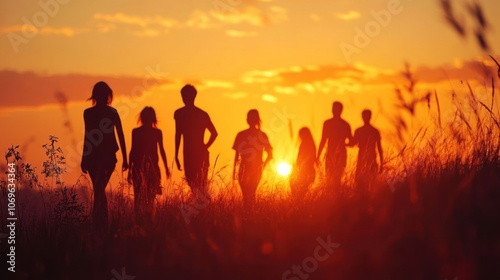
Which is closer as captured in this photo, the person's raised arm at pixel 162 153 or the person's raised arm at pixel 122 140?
the person's raised arm at pixel 122 140

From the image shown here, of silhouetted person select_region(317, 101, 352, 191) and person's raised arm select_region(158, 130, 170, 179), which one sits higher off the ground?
silhouetted person select_region(317, 101, 352, 191)

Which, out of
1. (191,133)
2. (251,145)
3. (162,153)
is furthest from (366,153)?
(251,145)

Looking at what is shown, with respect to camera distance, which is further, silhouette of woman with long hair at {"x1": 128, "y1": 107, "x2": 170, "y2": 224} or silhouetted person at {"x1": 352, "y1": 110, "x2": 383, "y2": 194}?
silhouette of woman with long hair at {"x1": 128, "y1": 107, "x2": 170, "y2": 224}

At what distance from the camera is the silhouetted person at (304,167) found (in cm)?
933

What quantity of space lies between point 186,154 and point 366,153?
8.70ft

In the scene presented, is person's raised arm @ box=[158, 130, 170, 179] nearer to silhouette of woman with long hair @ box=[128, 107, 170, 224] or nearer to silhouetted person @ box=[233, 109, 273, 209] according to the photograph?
silhouette of woman with long hair @ box=[128, 107, 170, 224]

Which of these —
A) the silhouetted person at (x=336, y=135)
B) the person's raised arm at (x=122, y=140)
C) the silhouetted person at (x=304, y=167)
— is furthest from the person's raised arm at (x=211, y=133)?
the silhouetted person at (x=336, y=135)

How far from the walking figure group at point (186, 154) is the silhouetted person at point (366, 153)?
11 mm

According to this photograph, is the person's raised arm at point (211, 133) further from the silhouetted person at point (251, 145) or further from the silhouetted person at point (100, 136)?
the silhouetted person at point (100, 136)

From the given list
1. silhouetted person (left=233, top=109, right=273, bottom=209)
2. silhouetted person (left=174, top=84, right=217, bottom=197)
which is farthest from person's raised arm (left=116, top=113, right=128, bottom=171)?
silhouetted person (left=233, top=109, right=273, bottom=209)

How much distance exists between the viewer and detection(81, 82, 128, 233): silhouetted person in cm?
1064

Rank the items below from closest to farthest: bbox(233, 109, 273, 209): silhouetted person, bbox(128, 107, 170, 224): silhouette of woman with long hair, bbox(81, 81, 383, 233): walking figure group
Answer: bbox(81, 81, 383, 233): walking figure group → bbox(128, 107, 170, 224): silhouette of woman with long hair → bbox(233, 109, 273, 209): silhouetted person

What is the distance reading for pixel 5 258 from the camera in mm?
7352

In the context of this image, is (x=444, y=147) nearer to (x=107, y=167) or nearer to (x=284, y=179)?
(x=284, y=179)
